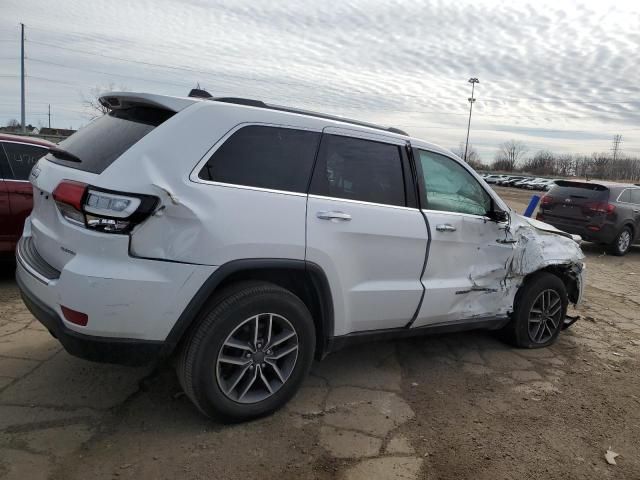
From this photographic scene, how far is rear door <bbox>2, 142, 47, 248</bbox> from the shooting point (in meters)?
5.55

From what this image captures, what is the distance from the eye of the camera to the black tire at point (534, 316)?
4680mm

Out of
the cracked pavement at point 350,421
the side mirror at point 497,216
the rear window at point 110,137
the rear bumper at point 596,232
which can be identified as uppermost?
the rear window at point 110,137

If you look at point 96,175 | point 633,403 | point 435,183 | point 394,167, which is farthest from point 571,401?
point 96,175

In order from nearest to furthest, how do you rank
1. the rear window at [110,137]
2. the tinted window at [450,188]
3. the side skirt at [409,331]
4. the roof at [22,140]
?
the rear window at [110,137], the side skirt at [409,331], the tinted window at [450,188], the roof at [22,140]

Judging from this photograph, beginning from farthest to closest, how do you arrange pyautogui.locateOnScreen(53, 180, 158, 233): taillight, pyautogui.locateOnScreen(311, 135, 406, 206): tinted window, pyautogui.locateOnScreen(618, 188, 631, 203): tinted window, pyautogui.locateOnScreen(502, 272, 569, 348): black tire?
pyautogui.locateOnScreen(618, 188, 631, 203): tinted window → pyautogui.locateOnScreen(502, 272, 569, 348): black tire → pyautogui.locateOnScreen(311, 135, 406, 206): tinted window → pyautogui.locateOnScreen(53, 180, 158, 233): taillight

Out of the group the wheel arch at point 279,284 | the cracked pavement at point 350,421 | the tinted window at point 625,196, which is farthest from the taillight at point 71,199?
the tinted window at point 625,196

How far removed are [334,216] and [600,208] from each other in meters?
9.65

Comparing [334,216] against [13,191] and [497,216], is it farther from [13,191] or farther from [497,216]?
[13,191]

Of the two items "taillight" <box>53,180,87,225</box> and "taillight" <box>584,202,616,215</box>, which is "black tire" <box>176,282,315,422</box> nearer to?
"taillight" <box>53,180,87,225</box>

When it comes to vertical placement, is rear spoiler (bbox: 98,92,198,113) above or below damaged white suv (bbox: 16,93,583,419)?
above

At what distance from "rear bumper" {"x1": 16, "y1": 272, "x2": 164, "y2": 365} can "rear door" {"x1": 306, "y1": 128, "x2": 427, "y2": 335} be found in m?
1.06

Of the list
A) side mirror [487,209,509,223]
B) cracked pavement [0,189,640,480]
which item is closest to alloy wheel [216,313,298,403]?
cracked pavement [0,189,640,480]

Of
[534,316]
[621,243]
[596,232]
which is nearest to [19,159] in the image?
[534,316]

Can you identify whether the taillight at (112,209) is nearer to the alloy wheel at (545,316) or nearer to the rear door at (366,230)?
the rear door at (366,230)
